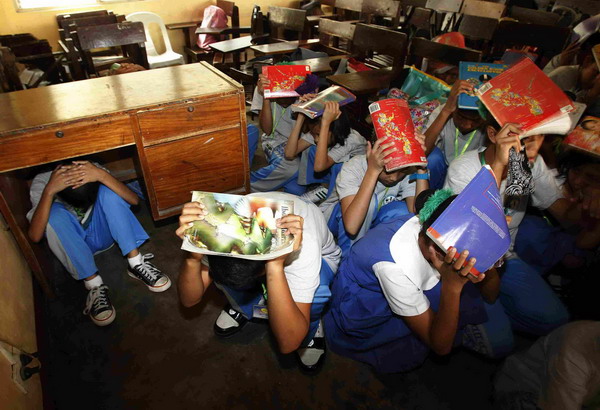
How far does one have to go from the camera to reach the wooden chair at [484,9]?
151 inches

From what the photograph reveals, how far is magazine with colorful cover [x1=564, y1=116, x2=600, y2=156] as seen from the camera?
1.60 m

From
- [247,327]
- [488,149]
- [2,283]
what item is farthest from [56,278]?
[488,149]

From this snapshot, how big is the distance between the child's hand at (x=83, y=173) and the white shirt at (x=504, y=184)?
170 centimetres

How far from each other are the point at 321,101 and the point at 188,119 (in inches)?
29.4

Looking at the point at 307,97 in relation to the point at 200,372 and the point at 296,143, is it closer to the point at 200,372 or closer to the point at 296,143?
the point at 296,143

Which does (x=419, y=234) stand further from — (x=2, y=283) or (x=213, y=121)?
(x=2, y=283)

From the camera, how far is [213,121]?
190 cm

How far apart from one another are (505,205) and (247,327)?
1390 millimetres

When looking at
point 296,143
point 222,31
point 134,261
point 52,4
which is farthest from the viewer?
point 52,4

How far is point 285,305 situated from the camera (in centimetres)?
118

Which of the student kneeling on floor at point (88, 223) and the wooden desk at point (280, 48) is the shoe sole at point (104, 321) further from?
the wooden desk at point (280, 48)

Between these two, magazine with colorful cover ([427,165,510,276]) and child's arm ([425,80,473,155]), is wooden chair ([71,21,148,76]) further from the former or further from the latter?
magazine with colorful cover ([427,165,510,276])

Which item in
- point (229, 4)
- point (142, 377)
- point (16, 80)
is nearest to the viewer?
point (142, 377)

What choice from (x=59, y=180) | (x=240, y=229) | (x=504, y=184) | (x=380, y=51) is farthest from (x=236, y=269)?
(x=380, y=51)
